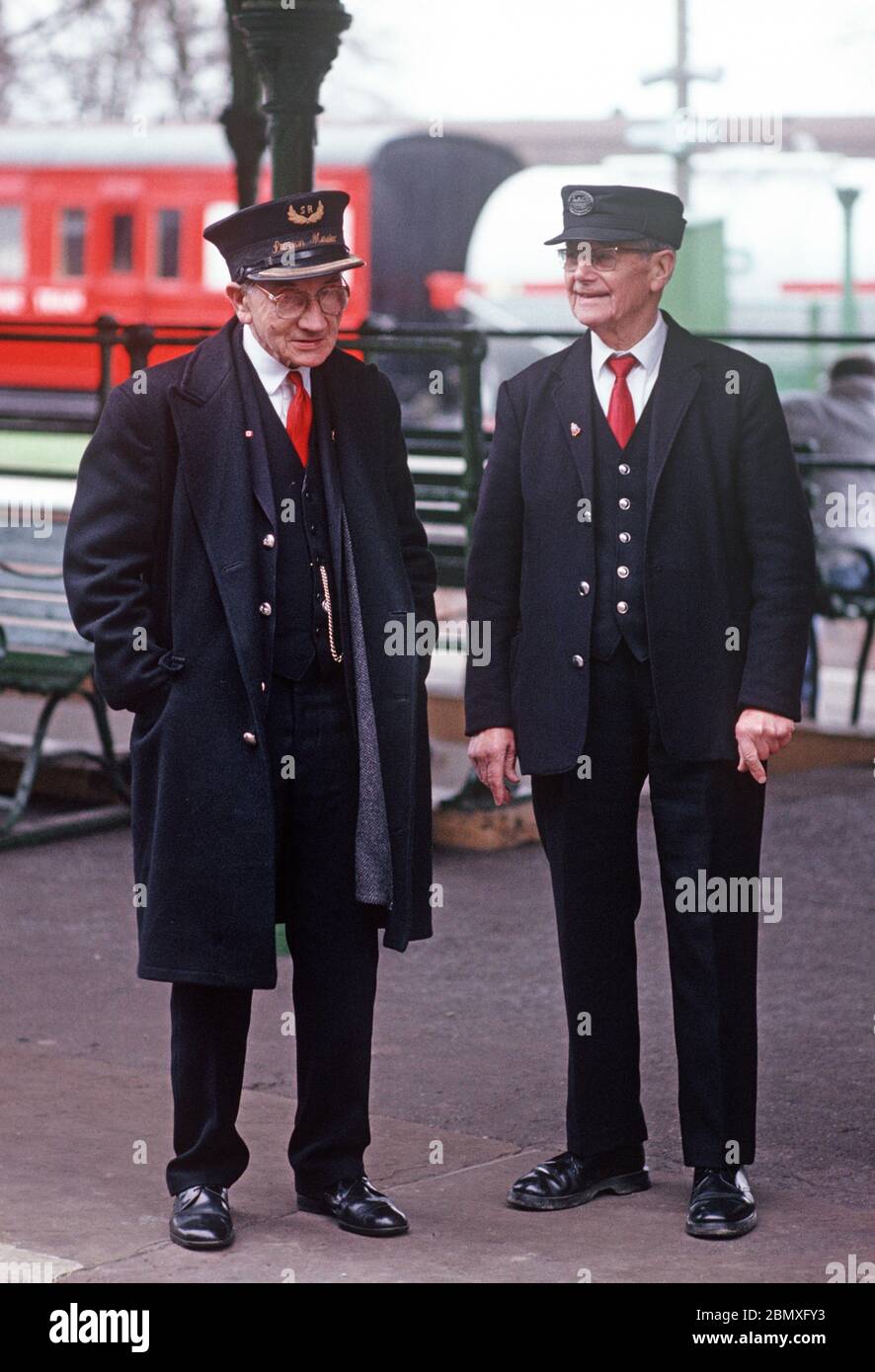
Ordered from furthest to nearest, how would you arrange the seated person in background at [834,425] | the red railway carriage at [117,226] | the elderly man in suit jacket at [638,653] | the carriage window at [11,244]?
the carriage window at [11,244], the red railway carriage at [117,226], the seated person in background at [834,425], the elderly man in suit jacket at [638,653]

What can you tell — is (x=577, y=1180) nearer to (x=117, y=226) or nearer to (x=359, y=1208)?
(x=359, y=1208)

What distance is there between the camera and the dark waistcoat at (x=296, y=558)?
4.36 meters

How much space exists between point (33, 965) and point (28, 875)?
3.81ft

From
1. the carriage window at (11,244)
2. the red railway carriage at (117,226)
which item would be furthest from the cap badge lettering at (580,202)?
the carriage window at (11,244)

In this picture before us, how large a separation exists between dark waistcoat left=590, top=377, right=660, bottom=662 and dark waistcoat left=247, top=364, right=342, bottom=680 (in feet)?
1.79

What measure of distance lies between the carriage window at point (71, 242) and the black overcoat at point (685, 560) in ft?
Result: 70.6

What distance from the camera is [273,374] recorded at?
4.42 m

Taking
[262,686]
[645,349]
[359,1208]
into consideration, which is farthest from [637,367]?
[359,1208]

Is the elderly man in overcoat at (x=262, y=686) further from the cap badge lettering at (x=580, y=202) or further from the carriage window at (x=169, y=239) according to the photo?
the carriage window at (x=169, y=239)

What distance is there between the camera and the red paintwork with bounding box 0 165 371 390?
A: 24.2 metres

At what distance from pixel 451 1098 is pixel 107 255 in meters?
20.8
